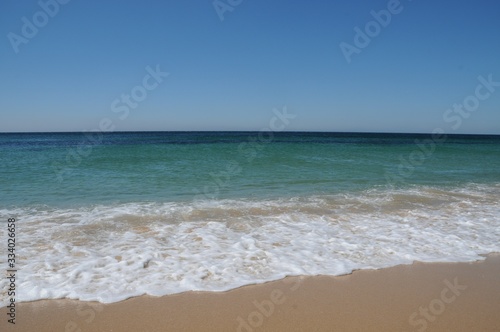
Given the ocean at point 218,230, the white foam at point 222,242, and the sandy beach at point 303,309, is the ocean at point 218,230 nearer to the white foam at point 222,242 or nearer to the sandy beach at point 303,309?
the white foam at point 222,242

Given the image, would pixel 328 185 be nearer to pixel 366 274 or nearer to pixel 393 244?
pixel 393 244

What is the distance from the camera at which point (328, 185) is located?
1170cm

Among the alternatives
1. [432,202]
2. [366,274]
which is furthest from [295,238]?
[432,202]

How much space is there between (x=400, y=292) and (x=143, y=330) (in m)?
3.09
